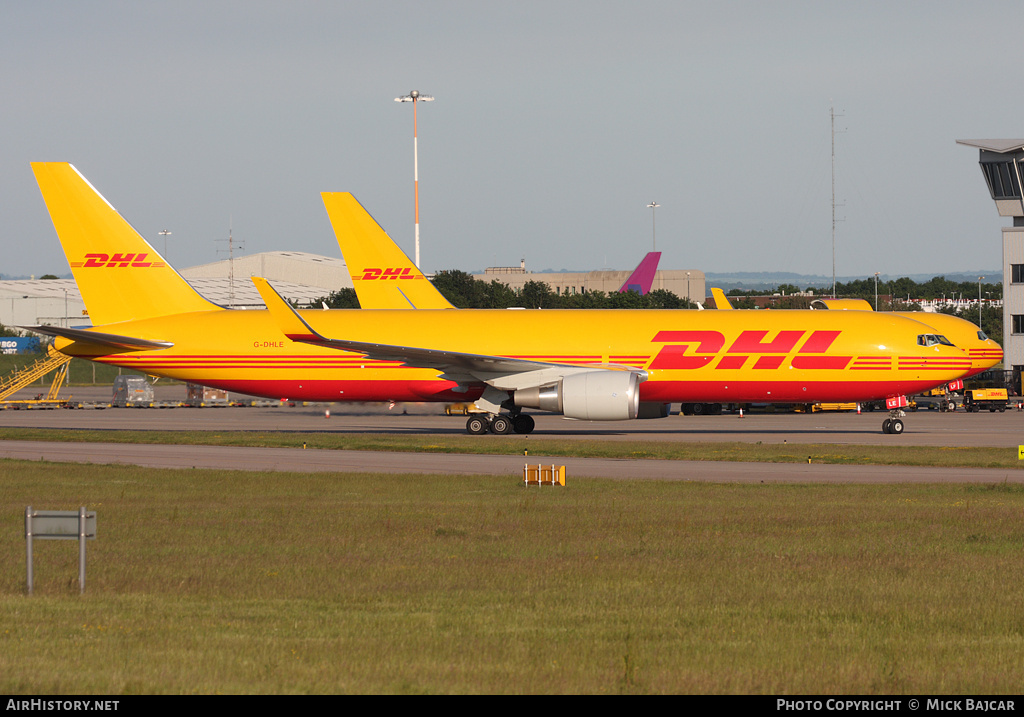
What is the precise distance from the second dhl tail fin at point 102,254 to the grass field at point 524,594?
23.0 metres

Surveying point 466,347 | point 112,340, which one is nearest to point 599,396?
point 466,347

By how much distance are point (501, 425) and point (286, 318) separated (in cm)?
920

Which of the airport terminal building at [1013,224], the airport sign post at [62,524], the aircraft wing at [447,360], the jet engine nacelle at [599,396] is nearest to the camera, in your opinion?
the airport sign post at [62,524]

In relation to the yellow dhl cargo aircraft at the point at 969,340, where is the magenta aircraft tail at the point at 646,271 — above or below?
above

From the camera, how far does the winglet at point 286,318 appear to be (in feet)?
132

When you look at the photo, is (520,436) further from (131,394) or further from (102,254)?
(131,394)

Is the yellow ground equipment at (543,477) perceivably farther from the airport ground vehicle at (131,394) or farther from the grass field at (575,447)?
the airport ground vehicle at (131,394)

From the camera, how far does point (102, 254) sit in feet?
148

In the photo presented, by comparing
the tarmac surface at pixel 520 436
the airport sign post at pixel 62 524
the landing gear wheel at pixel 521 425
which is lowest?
the tarmac surface at pixel 520 436

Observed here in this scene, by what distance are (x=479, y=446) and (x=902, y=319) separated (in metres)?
19.5

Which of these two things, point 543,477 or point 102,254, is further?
point 102,254

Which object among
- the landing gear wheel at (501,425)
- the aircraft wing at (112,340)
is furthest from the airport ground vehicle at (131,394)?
the landing gear wheel at (501,425)

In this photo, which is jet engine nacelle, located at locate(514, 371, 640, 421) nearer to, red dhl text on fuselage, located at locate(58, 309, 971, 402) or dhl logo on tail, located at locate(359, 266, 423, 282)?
red dhl text on fuselage, located at locate(58, 309, 971, 402)
